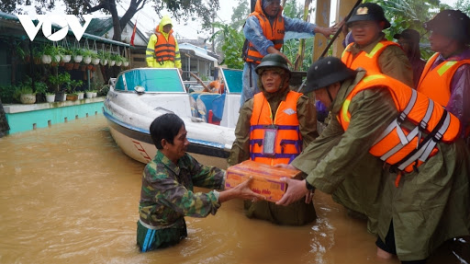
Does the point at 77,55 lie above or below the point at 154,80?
above

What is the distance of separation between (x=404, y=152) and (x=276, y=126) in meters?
1.27

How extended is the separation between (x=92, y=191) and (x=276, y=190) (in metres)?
3.02

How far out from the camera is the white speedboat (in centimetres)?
464

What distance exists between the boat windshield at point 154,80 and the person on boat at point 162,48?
193 cm

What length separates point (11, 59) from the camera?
32.7 ft

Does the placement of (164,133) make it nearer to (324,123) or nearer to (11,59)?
(324,123)

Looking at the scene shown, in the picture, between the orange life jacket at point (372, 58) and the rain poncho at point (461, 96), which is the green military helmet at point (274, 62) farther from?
the rain poncho at point (461, 96)

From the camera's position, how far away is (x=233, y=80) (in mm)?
6242

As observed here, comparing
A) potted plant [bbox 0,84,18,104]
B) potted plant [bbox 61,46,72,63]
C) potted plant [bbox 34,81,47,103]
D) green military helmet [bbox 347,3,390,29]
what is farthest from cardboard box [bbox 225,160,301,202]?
potted plant [bbox 61,46,72,63]

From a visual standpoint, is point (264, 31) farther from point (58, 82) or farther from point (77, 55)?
point (77, 55)

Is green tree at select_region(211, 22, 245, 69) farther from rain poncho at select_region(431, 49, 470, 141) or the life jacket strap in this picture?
the life jacket strap

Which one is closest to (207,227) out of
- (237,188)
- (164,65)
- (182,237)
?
(182,237)

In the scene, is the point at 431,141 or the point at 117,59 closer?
the point at 431,141

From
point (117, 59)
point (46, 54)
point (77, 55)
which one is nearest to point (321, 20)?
point (46, 54)
